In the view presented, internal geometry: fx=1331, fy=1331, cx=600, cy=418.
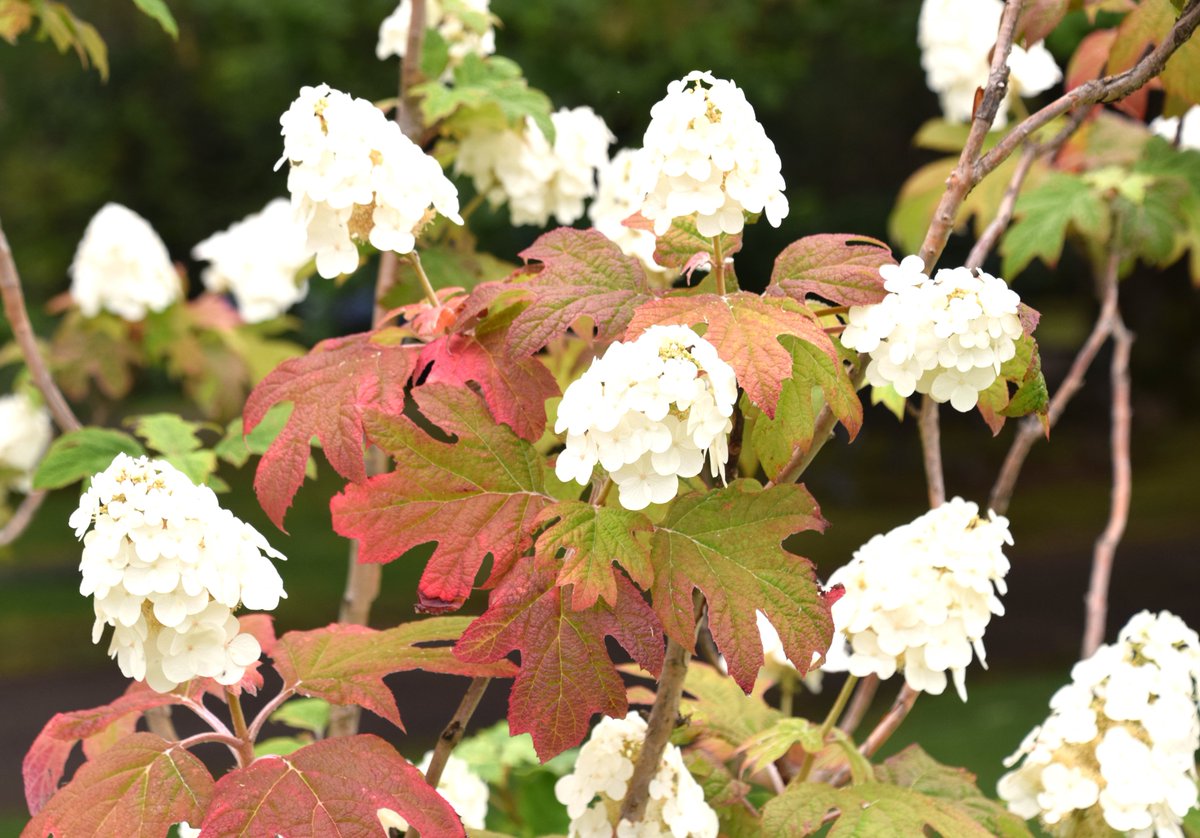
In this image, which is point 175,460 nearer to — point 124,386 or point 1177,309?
point 124,386

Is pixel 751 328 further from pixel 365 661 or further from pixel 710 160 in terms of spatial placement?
pixel 365 661

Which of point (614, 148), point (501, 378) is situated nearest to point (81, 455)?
point (501, 378)

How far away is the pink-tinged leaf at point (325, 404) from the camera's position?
1396 millimetres

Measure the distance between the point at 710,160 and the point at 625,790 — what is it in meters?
0.76

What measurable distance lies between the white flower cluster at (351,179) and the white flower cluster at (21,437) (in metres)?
2.21

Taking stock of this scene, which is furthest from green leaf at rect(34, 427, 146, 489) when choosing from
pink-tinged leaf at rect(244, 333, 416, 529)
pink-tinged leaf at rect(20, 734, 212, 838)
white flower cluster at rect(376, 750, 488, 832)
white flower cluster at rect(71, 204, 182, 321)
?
Answer: white flower cluster at rect(71, 204, 182, 321)

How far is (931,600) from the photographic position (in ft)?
5.00

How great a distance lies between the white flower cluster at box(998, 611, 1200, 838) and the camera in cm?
154

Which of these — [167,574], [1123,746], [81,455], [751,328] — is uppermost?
[751,328]

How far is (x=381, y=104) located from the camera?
2.23 meters

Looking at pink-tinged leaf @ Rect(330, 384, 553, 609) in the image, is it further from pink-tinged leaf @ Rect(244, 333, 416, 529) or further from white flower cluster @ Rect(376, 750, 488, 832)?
white flower cluster @ Rect(376, 750, 488, 832)

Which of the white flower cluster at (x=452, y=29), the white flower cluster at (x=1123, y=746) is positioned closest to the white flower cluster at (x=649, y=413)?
the white flower cluster at (x=1123, y=746)

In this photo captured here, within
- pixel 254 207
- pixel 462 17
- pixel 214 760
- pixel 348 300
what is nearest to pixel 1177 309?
pixel 348 300

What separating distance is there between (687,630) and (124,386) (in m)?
2.54
